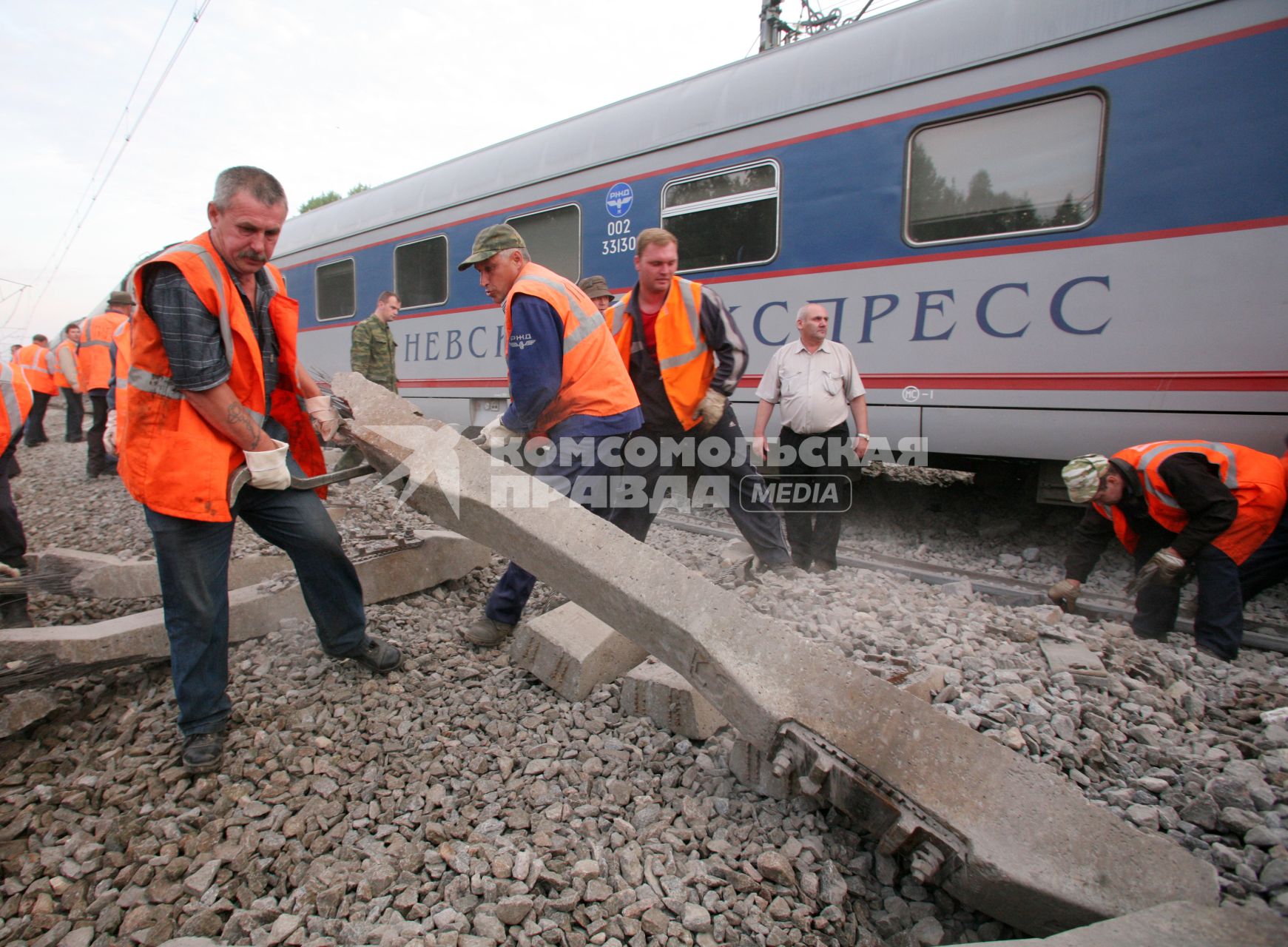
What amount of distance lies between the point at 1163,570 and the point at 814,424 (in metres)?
2.03

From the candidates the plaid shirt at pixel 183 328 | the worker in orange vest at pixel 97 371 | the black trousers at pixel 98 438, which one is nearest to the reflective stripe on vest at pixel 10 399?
the plaid shirt at pixel 183 328

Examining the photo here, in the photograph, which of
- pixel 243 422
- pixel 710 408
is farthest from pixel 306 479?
pixel 710 408

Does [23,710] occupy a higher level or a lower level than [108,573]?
lower

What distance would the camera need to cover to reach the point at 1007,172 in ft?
14.0

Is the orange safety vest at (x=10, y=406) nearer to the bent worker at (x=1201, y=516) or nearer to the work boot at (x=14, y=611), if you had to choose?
the work boot at (x=14, y=611)

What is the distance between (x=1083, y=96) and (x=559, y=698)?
4.57 m

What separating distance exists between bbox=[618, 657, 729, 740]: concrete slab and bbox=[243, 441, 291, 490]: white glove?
4.84 ft

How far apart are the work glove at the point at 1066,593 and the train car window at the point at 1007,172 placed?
7.14ft

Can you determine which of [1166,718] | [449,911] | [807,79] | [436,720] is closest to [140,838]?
[436,720]

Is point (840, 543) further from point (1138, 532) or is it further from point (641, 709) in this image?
point (641, 709)

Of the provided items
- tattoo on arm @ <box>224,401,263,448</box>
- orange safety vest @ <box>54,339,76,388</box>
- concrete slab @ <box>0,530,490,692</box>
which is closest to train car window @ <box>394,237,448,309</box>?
concrete slab @ <box>0,530,490,692</box>

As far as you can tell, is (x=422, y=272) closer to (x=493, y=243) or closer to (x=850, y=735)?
(x=493, y=243)

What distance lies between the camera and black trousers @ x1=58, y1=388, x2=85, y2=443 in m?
11.7

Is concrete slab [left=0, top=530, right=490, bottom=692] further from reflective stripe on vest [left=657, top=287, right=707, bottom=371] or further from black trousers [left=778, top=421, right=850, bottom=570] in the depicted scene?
black trousers [left=778, top=421, right=850, bottom=570]
